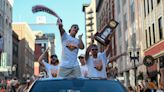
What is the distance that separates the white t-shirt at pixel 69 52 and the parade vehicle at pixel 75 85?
10.6 ft

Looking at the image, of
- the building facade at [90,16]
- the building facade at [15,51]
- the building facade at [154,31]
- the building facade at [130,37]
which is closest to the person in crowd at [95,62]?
the building facade at [154,31]

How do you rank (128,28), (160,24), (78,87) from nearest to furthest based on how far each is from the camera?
(78,87) → (160,24) → (128,28)

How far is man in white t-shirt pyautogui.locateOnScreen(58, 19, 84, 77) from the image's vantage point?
9439mm

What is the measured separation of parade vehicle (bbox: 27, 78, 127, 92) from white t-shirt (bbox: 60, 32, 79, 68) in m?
3.22

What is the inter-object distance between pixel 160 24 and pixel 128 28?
16.5 meters

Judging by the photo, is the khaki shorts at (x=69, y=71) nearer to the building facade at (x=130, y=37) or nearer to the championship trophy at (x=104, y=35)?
the championship trophy at (x=104, y=35)

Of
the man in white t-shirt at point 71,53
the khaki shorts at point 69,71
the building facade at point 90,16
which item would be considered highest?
the building facade at point 90,16

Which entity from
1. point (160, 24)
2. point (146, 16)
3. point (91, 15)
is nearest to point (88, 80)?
point (160, 24)

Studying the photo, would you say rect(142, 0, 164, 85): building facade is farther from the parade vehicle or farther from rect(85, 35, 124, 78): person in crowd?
the parade vehicle

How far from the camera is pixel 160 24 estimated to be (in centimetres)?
3475

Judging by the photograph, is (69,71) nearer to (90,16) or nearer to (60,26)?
(60,26)

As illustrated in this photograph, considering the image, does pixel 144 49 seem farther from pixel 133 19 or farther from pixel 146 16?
pixel 133 19

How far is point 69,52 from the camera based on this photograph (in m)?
9.60

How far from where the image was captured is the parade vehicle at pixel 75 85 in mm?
6043
